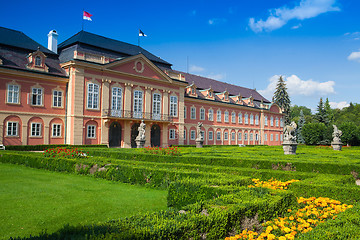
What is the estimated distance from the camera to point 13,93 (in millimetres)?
23484

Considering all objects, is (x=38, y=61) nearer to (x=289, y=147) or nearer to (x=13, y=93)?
(x=13, y=93)

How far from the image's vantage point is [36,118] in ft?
80.6

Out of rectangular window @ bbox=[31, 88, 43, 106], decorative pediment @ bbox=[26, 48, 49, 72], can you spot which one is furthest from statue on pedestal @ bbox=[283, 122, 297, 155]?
decorative pediment @ bbox=[26, 48, 49, 72]

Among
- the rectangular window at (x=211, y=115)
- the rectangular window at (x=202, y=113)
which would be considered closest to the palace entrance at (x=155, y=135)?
the rectangular window at (x=202, y=113)

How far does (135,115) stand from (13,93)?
10.7m

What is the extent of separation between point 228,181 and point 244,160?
548cm

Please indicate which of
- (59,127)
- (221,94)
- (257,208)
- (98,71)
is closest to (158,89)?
(98,71)

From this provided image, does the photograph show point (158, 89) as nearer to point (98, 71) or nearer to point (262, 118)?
point (98, 71)

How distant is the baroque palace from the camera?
23837 millimetres

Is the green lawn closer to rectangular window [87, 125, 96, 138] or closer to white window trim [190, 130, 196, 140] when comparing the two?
rectangular window [87, 125, 96, 138]

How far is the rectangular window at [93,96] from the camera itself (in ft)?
86.7

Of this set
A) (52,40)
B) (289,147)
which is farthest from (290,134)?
(52,40)

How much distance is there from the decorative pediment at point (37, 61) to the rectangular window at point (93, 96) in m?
3.86

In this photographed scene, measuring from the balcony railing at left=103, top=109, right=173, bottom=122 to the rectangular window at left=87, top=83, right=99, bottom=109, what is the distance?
3.45ft
